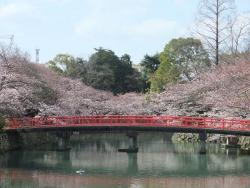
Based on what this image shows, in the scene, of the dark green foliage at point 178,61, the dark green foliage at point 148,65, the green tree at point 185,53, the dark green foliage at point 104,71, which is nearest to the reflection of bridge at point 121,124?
the dark green foliage at point 178,61

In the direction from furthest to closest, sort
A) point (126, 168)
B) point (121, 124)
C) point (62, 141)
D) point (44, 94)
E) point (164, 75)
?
point (164, 75)
point (62, 141)
point (44, 94)
point (121, 124)
point (126, 168)

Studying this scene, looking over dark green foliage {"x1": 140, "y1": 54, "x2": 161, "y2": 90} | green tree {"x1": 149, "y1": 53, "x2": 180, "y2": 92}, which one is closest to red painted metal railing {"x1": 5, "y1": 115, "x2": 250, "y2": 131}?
green tree {"x1": 149, "y1": 53, "x2": 180, "y2": 92}

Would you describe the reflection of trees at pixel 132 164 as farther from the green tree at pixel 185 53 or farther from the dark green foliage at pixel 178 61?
the green tree at pixel 185 53

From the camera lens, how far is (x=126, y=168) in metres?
33.2

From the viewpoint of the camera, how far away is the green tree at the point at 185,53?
60125 millimetres

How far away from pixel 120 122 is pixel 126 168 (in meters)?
8.62

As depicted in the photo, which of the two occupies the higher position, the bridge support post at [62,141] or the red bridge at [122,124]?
the red bridge at [122,124]

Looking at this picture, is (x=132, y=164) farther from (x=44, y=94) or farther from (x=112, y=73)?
(x=112, y=73)

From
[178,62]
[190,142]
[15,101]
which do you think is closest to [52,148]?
[15,101]

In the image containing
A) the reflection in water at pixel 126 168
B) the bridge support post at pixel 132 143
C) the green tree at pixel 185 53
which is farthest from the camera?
the green tree at pixel 185 53

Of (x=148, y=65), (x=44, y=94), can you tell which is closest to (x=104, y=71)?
(x=148, y=65)

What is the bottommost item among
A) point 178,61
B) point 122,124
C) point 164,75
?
point 122,124

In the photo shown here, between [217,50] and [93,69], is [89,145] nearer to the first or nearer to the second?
[217,50]

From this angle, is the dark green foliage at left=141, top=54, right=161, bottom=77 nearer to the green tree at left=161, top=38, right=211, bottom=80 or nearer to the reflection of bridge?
the green tree at left=161, top=38, right=211, bottom=80
